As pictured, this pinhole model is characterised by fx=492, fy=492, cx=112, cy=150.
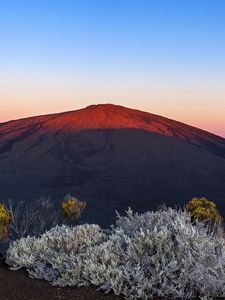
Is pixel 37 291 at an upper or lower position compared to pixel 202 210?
upper

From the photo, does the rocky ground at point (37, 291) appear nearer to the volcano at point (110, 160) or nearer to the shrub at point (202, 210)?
the shrub at point (202, 210)

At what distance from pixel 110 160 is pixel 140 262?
69859 millimetres

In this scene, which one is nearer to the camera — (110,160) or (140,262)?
(140,262)

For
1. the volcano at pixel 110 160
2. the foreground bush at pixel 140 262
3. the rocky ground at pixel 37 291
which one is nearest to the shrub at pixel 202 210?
the foreground bush at pixel 140 262

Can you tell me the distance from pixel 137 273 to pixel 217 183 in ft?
193

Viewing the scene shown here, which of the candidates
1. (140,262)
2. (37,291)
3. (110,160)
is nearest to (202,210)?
(140,262)

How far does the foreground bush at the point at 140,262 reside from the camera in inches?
186

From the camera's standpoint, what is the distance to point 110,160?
74.9 m

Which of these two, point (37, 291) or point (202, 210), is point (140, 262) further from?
point (202, 210)

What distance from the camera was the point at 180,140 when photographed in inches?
3332

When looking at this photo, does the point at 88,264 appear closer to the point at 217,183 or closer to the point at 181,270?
the point at 181,270

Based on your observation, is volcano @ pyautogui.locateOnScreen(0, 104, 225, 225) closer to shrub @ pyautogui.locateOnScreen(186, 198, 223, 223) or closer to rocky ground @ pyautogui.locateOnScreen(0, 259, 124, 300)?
shrub @ pyautogui.locateOnScreen(186, 198, 223, 223)

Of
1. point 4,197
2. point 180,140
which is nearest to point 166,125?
point 180,140

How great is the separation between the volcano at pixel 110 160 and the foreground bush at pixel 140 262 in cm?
2929
